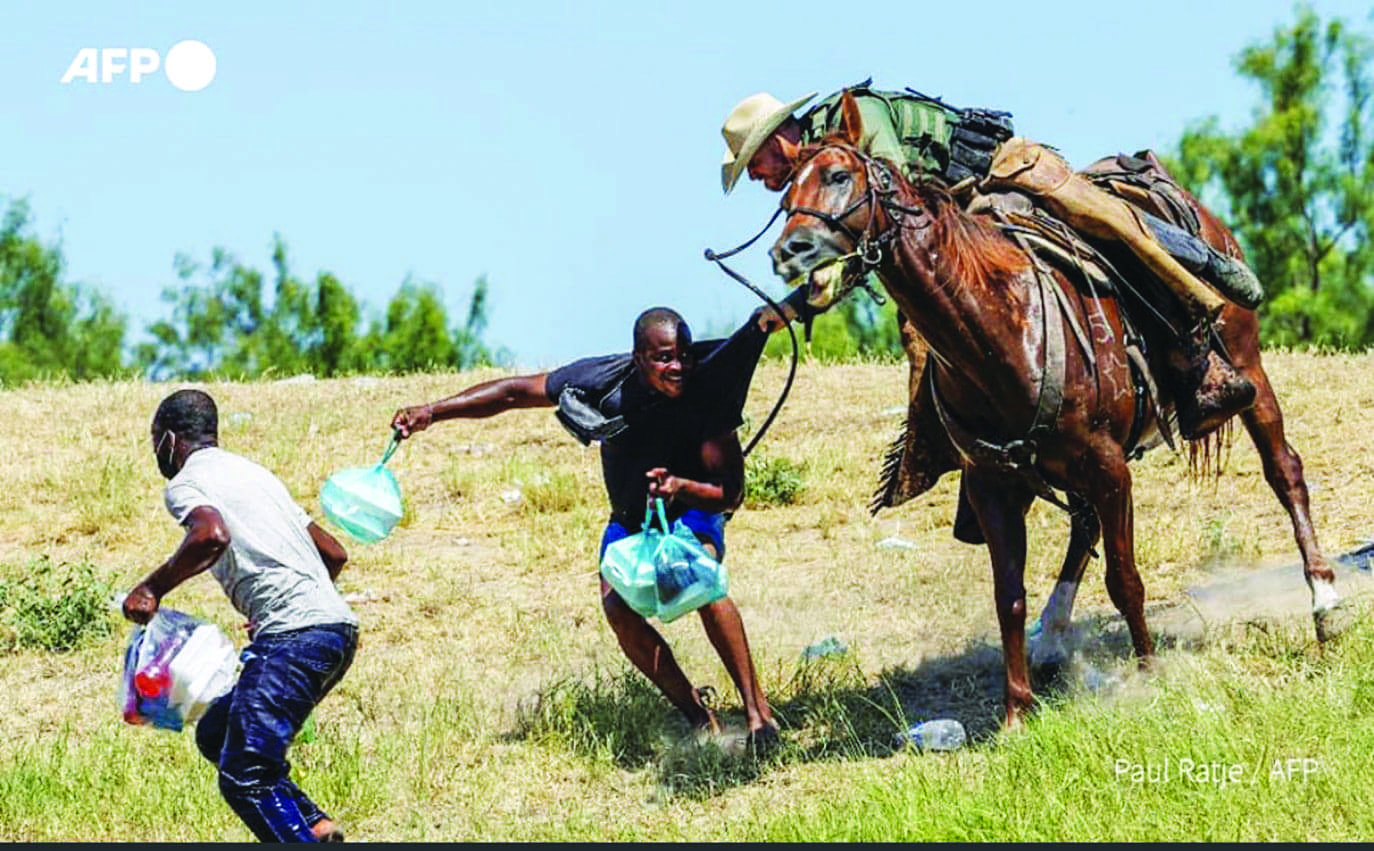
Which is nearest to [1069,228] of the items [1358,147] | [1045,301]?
[1045,301]

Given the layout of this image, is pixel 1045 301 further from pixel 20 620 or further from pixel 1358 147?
pixel 1358 147

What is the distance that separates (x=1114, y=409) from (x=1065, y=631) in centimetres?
167

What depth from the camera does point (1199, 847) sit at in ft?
22.5

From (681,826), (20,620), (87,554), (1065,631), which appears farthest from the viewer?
(87,554)

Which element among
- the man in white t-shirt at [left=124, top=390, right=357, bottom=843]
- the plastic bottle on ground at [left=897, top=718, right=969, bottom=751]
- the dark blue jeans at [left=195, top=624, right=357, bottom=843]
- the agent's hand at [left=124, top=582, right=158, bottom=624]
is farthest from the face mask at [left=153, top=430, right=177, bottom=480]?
the plastic bottle on ground at [left=897, top=718, right=969, bottom=751]

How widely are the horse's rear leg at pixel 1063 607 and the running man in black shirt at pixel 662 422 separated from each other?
167cm

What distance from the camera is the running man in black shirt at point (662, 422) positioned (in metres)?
8.31

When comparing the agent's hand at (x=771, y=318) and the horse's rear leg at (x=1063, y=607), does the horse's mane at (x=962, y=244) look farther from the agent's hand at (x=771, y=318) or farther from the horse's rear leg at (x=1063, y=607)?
the horse's rear leg at (x=1063, y=607)

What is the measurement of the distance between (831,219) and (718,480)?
124cm

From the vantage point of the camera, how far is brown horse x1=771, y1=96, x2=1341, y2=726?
25.6ft

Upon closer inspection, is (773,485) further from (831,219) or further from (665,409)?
(831,219)

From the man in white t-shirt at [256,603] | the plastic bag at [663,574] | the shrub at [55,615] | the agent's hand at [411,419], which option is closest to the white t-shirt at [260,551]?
the man in white t-shirt at [256,603]

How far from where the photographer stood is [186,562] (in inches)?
273

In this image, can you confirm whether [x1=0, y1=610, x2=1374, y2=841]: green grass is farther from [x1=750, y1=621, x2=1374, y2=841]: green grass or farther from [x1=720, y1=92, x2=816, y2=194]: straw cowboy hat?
[x1=720, y1=92, x2=816, y2=194]: straw cowboy hat
